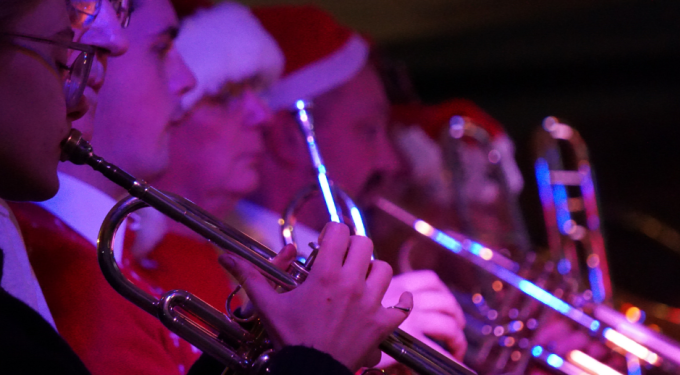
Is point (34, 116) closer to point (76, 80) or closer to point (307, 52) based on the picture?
point (76, 80)

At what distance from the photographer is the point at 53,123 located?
0.78 meters

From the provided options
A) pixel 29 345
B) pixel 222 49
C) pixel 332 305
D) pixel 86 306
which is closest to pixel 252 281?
pixel 332 305

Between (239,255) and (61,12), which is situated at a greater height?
(61,12)

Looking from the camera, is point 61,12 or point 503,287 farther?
point 503,287

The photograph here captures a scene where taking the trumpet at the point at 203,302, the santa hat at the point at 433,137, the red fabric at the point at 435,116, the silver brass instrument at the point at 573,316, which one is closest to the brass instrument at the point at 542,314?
the silver brass instrument at the point at 573,316

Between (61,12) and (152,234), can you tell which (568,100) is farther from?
(61,12)

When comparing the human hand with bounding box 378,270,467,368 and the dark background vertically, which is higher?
the dark background

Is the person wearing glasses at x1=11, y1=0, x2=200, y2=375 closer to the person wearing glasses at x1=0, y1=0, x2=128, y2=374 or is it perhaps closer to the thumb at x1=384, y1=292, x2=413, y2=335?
the person wearing glasses at x1=0, y1=0, x2=128, y2=374

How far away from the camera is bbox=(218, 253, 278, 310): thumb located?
77 cm

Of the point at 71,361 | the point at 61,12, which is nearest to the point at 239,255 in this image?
the point at 71,361

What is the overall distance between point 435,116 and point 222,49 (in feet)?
4.50

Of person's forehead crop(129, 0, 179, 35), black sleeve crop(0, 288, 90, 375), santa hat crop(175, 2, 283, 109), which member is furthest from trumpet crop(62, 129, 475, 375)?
santa hat crop(175, 2, 283, 109)

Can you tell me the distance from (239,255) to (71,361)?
25 centimetres

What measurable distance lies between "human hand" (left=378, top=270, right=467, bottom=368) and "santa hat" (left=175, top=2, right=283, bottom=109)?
0.66 meters
